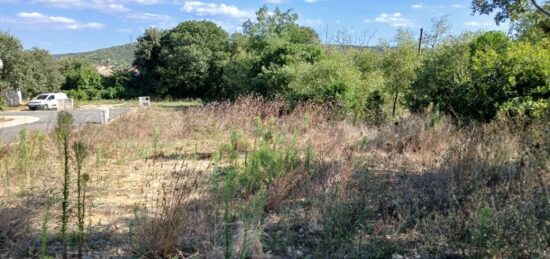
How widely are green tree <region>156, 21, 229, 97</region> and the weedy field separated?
35471mm

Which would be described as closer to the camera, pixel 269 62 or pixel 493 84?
pixel 493 84

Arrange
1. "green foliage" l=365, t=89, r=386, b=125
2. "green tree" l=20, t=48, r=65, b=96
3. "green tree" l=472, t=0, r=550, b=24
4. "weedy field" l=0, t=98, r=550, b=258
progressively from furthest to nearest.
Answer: "green tree" l=20, t=48, r=65, b=96 → "green foliage" l=365, t=89, r=386, b=125 → "green tree" l=472, t=0, r=550, b=24 → "weedy field" l=0, t=98, r=550, b=258

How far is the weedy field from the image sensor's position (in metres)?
3.15

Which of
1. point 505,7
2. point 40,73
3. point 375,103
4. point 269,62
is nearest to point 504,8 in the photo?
point 505,7

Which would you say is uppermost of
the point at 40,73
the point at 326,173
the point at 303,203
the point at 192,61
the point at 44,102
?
the point at 192,61

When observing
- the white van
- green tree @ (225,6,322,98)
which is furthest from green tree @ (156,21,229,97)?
green tree @ (225,6,322,98)

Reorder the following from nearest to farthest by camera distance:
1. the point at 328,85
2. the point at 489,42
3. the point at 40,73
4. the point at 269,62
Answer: the point at 489,42 < the point at 328,85 < the point at 269,62 < the point at 40,73

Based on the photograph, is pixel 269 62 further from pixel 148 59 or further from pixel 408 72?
pixel 148 59

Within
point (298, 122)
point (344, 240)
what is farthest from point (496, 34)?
point (344, 240)

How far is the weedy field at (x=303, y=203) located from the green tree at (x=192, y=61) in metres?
35.5

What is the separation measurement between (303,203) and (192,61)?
38.7 metres

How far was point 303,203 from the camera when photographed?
4.50 meters

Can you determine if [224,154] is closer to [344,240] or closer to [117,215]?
[117,215]

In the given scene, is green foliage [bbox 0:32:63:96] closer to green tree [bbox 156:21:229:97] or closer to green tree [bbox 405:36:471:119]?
green tree [bbox 156:21:229:97]
